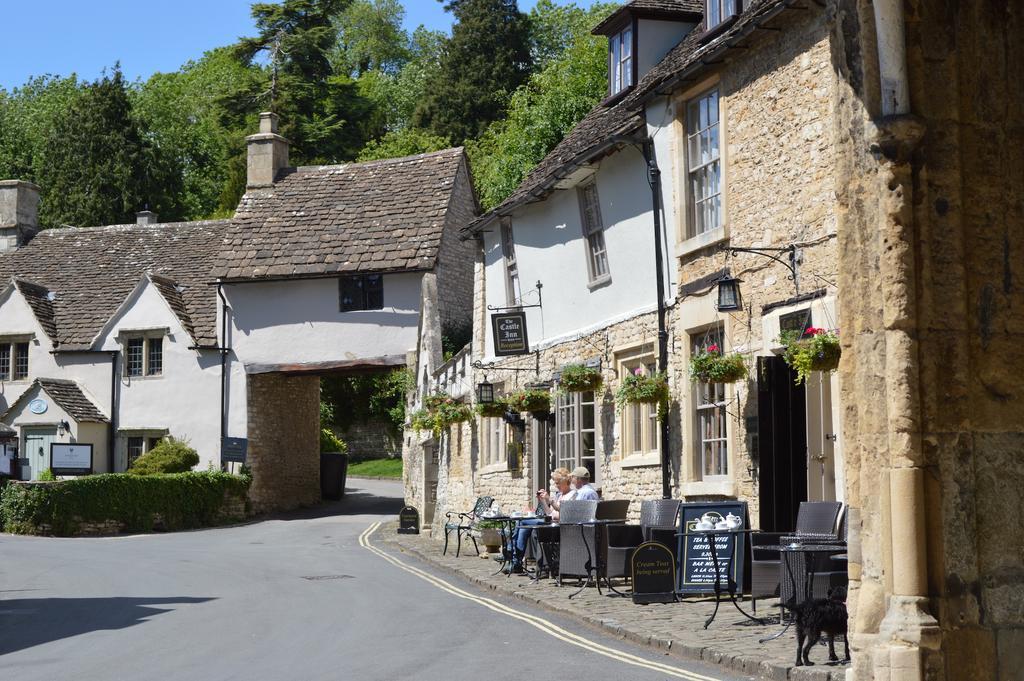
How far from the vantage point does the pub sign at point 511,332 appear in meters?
22.6

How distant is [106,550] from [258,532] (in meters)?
6.49

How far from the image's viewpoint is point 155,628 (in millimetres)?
12352

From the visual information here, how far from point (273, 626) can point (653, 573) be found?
3.91 metres

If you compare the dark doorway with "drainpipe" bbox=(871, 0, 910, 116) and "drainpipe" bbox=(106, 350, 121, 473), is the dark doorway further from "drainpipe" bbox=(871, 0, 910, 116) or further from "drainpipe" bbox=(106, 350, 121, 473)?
"drainpipe" bbox=(106, 350, 121, 473)

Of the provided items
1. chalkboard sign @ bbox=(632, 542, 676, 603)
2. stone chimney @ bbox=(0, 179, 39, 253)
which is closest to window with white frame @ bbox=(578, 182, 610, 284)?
chalkboard sign @ bbox=(632, 542, 676, 603)

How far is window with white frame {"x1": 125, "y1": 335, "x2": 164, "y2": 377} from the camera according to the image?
36938 millimetres

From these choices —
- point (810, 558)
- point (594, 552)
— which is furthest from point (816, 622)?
point (594, 552)

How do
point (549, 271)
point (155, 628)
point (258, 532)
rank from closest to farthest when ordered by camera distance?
point (155, 628) < point (549, 271) < point (258, 532)

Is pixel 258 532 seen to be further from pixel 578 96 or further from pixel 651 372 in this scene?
pixel 578 96

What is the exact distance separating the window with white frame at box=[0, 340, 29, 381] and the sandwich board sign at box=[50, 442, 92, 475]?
20.6 ft

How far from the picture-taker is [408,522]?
94.4ft

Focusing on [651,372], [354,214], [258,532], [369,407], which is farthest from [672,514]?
[369,407]

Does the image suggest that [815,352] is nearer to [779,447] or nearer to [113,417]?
[779,447]

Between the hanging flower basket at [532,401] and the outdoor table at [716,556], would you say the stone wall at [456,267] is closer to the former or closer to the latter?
the hanging flower basket at [532,401]
